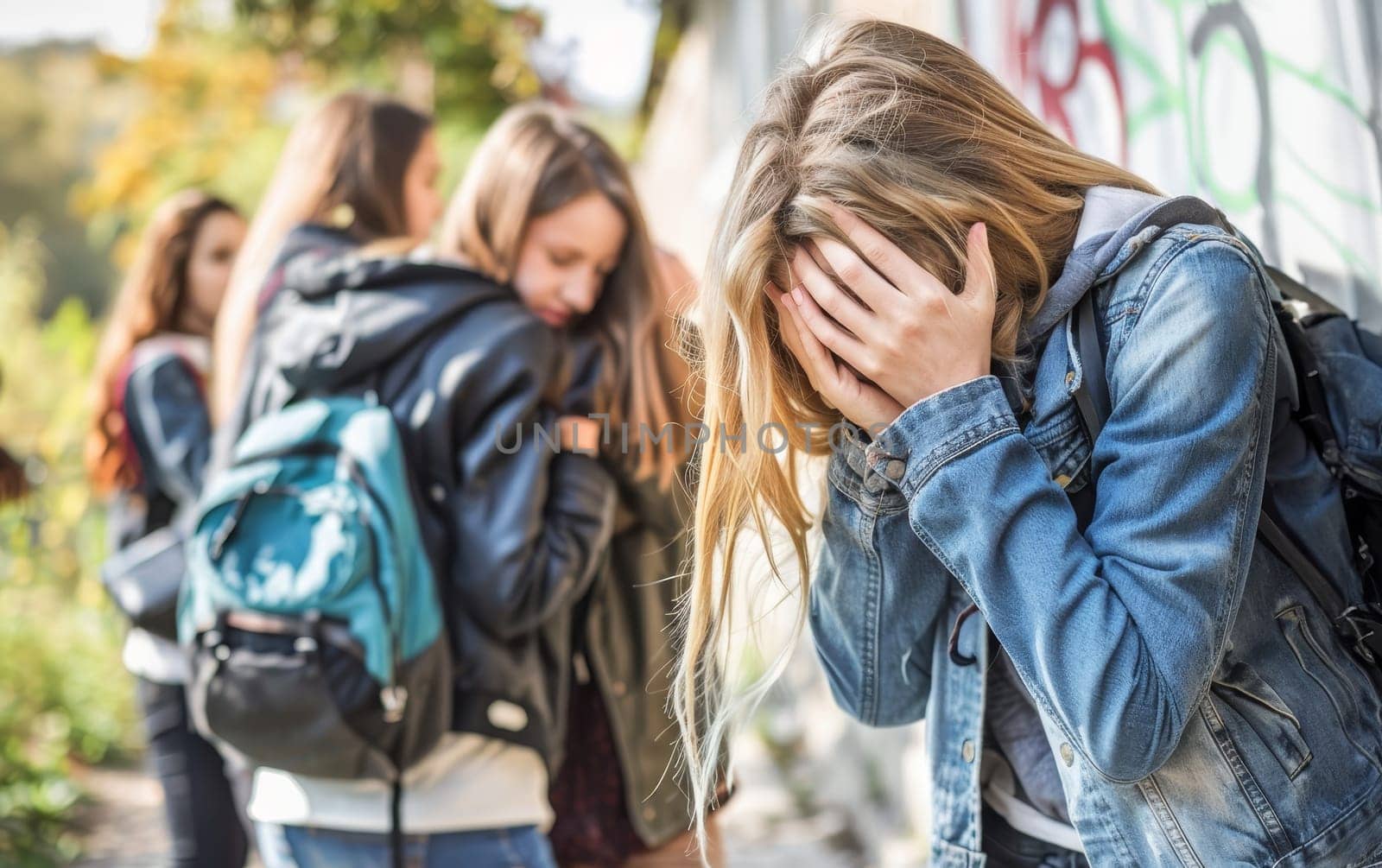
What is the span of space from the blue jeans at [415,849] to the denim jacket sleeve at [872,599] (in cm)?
90

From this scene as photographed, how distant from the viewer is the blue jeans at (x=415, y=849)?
2211mm

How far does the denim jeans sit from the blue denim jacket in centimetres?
255

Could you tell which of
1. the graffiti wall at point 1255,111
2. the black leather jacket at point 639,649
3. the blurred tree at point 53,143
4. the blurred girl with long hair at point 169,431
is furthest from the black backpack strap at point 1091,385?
the blurred tree at point 53,143

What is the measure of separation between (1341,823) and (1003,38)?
2.43 m

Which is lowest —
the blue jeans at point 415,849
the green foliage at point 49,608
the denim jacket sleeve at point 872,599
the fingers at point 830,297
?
the green foliage at point 49,608

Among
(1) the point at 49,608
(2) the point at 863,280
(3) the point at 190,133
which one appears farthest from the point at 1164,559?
(3) the point at 190,133

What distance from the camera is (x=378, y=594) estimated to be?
6.92 ft

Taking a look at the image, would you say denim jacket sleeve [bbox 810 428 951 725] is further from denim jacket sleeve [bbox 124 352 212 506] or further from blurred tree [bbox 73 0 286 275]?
blurred tree [bbox 73 0 286 275]

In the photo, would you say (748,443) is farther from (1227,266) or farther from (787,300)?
(1227,266)

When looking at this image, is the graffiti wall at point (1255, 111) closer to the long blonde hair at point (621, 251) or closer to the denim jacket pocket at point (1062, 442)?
the denim jacket pocket at point (1062, 442)

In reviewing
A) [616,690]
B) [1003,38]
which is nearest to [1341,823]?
[616,690]

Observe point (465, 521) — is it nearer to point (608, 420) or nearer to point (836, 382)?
point (608, 420)

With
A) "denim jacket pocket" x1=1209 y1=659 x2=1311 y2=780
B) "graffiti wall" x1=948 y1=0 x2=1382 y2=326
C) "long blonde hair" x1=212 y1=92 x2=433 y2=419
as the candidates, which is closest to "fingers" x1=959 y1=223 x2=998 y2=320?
"denim jacket pocket" x1=1209 y1=659 x2=1311 y2=780

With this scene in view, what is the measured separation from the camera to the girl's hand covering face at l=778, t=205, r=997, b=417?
124cm
